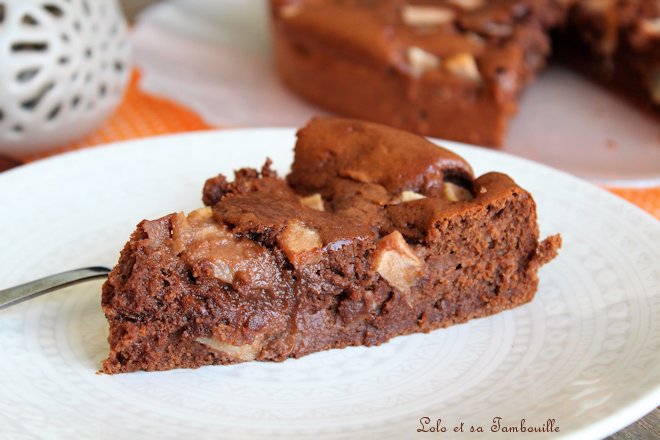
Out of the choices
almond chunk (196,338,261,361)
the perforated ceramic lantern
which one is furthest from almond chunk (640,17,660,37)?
almond chunk (196,338,261,361)

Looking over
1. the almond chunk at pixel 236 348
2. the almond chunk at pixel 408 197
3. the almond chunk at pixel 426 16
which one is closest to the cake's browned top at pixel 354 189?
the almond chunk at pixel 408 197

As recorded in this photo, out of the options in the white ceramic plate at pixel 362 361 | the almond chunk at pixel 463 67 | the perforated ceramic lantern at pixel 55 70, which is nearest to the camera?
the white ceramic plate at pixel 362 361

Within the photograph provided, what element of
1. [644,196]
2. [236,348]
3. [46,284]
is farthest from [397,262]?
[644,196]

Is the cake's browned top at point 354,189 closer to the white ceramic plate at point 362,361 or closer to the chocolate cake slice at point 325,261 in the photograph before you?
the chocolate cake slice at point 325,261

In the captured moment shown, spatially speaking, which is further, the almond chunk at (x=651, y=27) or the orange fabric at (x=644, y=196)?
the almond chunk at (x=651, y=27)

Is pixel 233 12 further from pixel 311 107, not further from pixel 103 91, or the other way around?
pixel 103 91

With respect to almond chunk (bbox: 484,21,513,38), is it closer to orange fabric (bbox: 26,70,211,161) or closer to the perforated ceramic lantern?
orange fabric (bbox: 26,70,211,161)

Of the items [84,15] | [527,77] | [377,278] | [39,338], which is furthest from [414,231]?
[527,77]
